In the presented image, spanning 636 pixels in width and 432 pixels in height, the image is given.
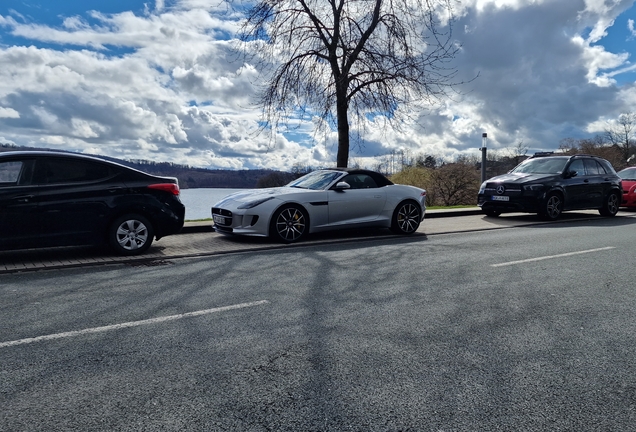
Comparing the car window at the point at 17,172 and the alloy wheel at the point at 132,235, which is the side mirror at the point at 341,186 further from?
the car window at the point at 17,172

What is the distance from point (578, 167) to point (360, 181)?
25.9 ft

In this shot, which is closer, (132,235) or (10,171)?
(10,171)

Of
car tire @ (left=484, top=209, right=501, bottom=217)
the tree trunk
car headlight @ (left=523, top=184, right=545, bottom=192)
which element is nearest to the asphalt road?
car headlight @ (left=523, top=184, right=545, bottom=192)

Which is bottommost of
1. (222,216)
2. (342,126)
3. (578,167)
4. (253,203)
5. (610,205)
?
(610,205)

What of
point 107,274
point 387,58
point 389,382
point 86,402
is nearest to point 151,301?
point 107,274

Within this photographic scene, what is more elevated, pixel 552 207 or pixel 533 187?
pixel 533 187

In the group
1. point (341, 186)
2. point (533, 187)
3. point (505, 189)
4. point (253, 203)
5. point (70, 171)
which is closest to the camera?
point (70, 171)

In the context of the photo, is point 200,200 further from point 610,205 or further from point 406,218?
point 610,205

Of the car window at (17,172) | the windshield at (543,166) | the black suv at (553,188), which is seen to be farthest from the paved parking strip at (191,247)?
the windshield at (543,166)

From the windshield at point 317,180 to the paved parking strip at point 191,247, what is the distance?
1.05 meters

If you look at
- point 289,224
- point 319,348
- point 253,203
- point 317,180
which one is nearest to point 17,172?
point 253,203

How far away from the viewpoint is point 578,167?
14.9 metres

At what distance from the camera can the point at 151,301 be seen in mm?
5203

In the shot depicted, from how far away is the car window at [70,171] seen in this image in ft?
24.8
